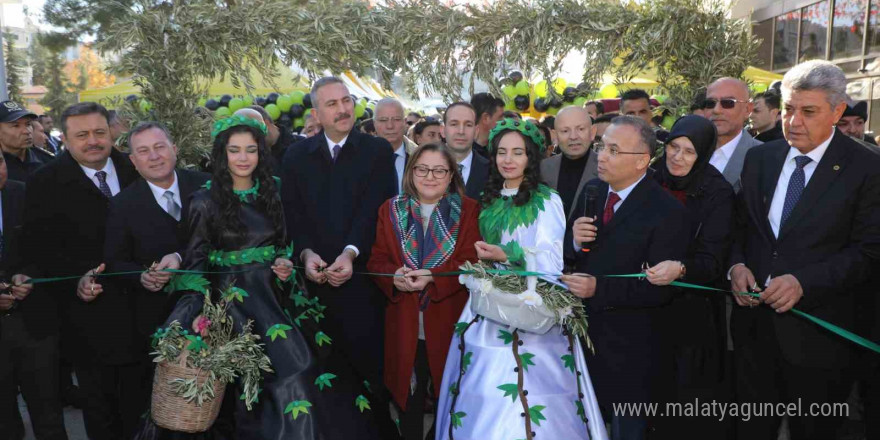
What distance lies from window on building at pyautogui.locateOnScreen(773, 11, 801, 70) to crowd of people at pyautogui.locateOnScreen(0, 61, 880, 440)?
611 inches

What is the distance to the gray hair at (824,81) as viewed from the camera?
3.46 meters

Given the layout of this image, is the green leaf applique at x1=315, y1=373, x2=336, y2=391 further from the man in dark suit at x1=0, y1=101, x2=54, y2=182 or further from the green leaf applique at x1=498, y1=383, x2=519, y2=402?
the man in dark suit at x1=0, y1=101, x2=54, y2=182

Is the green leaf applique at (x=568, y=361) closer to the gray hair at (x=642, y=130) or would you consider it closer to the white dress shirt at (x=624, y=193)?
the white dress shirt at (x=624, y=193)

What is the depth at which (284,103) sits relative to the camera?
13211 mm

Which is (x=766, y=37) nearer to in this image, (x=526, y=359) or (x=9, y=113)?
(x=526, y=359)

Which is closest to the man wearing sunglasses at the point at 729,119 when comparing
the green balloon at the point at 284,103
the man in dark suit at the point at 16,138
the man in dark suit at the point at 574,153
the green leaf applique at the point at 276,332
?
the man in dark suit at the point at 574,153

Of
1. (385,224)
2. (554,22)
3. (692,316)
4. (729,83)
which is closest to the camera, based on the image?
(692,316)

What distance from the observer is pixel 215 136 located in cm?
426

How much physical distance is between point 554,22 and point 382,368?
3.52 meters

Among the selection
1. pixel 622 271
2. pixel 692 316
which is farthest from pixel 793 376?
pixel 622 271

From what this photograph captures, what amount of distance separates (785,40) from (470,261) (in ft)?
59.7

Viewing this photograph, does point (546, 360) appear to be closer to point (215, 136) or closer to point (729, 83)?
point (215, 136)

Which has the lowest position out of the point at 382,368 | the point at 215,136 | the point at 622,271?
the point at 382,368

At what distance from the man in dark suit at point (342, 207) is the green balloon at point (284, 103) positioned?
8.41 m
